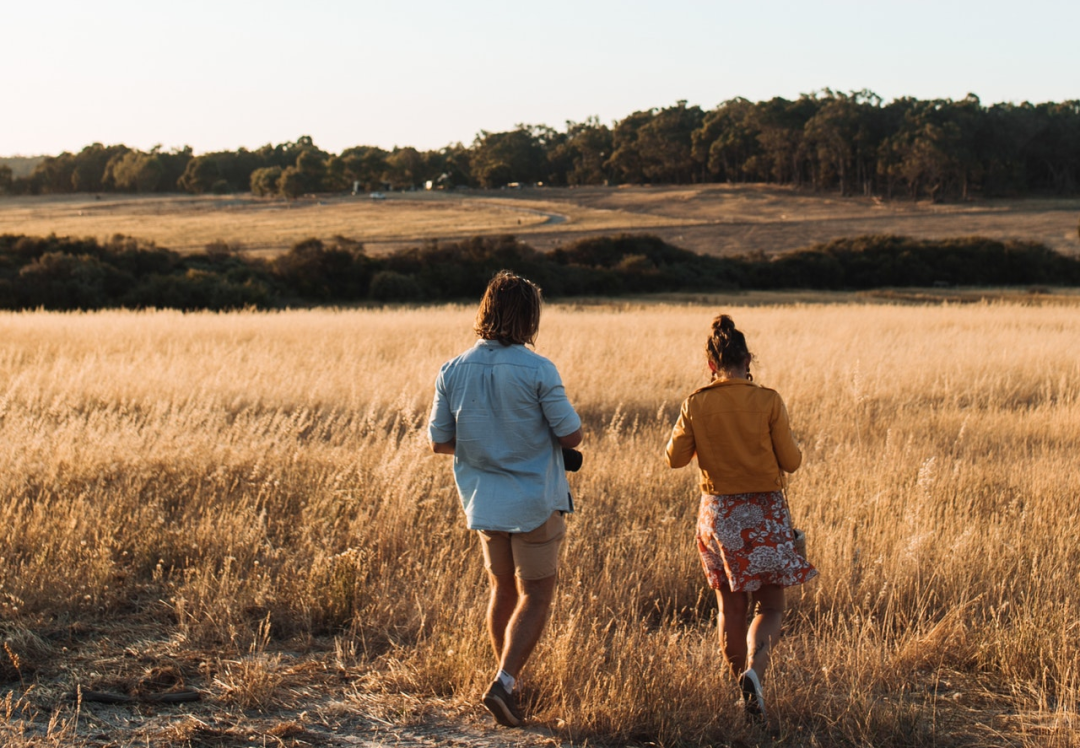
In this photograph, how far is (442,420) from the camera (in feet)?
12.9

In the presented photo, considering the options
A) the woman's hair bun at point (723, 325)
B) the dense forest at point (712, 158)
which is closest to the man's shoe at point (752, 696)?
the woman's hair bun at point (723, 325)

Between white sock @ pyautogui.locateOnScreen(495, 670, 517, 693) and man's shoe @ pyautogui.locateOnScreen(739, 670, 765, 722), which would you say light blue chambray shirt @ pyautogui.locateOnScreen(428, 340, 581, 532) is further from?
→ man's shoe @ pyautogui.locateOnScreen(739, 670, 765, 722)

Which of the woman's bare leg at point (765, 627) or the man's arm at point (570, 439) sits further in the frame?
the woman's bare leg at point (765, 627)

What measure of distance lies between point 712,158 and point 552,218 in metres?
37.3

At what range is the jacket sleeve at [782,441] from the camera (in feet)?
12.9

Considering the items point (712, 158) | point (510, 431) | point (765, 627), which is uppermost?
point (712, 158)

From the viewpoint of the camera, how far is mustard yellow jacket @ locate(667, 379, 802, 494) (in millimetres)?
3908

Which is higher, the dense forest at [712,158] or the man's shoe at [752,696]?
the dense forest at [712,158]

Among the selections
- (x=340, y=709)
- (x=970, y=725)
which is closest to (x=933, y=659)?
(x=970, y=725)

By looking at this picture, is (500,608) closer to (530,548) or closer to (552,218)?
(530,548)

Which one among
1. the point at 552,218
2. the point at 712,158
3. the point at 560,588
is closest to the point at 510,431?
the point at 560,588

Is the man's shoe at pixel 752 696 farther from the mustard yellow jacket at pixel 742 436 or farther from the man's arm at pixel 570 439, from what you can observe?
the man's arm at pixel 570 439

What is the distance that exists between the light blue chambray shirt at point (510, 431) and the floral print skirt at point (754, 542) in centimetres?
69

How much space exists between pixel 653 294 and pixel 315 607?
38668 millimetres
